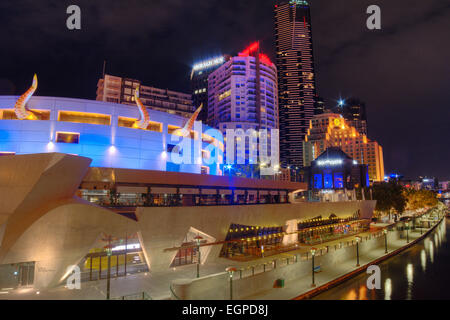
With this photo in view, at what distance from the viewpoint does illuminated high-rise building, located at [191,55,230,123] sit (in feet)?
492

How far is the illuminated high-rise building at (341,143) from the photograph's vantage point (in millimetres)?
166250

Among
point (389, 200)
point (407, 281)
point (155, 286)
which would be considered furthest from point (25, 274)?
point (389, 200)

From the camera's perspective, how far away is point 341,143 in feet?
563

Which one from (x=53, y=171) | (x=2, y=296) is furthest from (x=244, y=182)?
(x=2, y=296)

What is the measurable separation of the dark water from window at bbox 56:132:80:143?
30.0 m

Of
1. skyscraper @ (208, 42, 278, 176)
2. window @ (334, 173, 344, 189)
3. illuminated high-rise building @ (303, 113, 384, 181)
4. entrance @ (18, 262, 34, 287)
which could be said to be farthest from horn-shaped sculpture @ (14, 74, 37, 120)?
illuminated high-rise building @ (303, 113, 384, 181)

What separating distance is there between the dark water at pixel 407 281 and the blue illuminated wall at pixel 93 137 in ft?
82.7

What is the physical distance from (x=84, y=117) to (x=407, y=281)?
136 feet

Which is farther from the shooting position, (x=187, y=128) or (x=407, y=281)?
(x=187, y=128)

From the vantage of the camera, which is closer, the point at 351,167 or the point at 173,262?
the point at 173,262

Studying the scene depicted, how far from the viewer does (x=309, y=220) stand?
44.4 meters

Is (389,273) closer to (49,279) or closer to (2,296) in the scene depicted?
(49,279)

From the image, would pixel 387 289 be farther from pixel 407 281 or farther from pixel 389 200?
pixel 389 200

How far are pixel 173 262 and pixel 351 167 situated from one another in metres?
101
